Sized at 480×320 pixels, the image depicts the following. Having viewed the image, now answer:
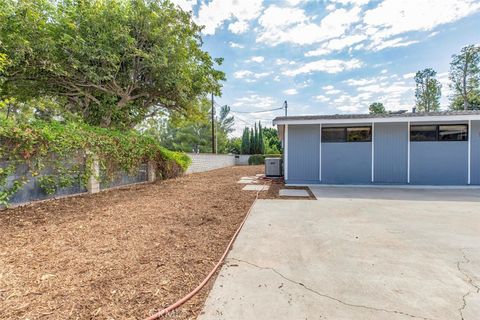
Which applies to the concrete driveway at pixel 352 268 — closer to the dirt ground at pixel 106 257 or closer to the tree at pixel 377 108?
the dirt ground at pixel 106 257

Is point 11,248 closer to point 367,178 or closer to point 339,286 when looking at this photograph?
point 339,286

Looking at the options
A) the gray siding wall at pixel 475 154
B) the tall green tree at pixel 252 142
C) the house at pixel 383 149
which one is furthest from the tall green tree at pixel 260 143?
the gray siding wall at pixel 475 154

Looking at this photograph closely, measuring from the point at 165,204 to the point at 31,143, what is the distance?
300 centimetres

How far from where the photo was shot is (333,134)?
27.4 ft

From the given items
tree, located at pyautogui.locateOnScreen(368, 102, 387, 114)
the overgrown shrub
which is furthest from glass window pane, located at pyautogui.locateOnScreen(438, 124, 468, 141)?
tree, located at pyautogui.locateOnScreen(368, 102, 387, 114)

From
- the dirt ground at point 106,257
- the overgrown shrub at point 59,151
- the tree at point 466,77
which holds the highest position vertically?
the tree at point 466,77

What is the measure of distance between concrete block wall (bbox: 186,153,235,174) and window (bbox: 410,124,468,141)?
35.1 ft

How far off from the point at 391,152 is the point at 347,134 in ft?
5.46

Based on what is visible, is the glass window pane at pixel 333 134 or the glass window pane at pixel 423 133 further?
the glass window pane at pixel 333 134

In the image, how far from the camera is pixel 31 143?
182 inches

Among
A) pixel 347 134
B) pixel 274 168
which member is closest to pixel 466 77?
pixel 347 134

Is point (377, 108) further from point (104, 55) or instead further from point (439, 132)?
point (104, 55)

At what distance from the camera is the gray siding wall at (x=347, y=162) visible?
324 inches

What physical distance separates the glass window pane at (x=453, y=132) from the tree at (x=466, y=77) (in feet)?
72.9
